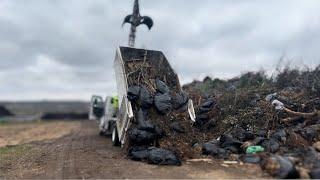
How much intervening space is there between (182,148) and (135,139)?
4.76 feet

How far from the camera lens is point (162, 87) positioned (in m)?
15.4

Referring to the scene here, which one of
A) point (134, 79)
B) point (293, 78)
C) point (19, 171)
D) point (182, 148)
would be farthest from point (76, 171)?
point (293, 78)

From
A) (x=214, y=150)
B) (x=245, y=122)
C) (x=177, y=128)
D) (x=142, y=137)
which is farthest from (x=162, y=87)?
(x=214, y=150)

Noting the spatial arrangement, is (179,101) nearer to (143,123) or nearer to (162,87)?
(162,87)

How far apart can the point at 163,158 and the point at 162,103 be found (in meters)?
2.48

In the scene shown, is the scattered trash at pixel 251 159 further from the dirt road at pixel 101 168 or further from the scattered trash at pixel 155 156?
the scattered trash at pixel 155 156

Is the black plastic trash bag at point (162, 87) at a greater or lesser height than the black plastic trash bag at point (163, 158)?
greater

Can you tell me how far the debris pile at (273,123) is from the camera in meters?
11.3

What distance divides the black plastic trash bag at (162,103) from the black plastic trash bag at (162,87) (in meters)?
0.45

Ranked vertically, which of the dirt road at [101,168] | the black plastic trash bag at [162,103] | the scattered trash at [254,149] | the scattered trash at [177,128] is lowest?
the dirt road at [101,168]

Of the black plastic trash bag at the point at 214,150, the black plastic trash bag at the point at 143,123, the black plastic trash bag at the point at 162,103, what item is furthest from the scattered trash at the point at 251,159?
the black plastic trash bag at the point at 162,103

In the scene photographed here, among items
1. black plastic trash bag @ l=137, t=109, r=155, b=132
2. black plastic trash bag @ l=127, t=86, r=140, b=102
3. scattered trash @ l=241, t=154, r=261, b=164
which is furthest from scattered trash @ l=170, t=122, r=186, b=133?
scattered trash @ l=241, t=154, r=261, b=164

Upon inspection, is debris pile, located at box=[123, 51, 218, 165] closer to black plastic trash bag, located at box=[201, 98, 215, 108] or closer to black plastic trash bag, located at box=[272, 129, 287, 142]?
black plastic trash bag, located at box=[201, 98, 215, 108]

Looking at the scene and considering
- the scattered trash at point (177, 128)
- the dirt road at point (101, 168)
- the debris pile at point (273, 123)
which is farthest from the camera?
the scattered trash at point (177, 128)
